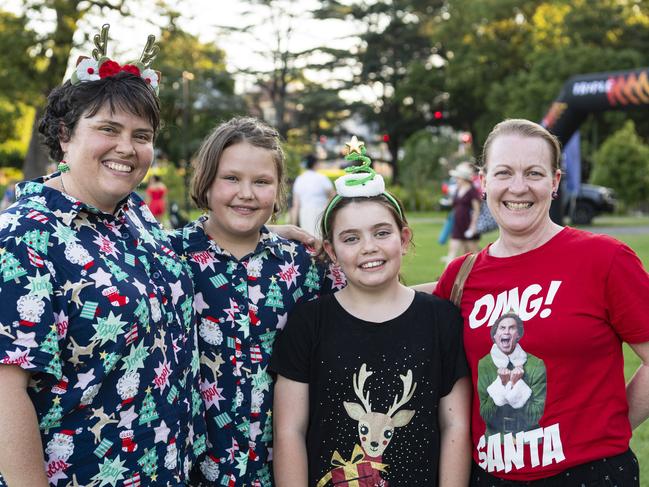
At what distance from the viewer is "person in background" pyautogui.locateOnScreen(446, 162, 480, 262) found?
1197 cm

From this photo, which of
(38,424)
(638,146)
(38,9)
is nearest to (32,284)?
(38,424)

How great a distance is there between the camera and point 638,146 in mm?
28531

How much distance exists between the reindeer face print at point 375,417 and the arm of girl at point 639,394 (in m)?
0.77

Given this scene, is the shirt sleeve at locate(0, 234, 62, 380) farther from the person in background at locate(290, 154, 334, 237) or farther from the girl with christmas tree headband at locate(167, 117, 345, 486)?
the person in background at locate(290, 154, 334, 237)

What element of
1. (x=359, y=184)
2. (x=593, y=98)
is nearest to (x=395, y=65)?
(x=593, y=98)

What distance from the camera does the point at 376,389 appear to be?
254cm

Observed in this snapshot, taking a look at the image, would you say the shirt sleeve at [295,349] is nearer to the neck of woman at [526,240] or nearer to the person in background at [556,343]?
the person in background at [556,343]

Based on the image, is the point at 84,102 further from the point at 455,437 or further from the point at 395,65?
the point at 395,65

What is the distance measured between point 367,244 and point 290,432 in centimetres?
74

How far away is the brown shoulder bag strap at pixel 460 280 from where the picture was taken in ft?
8.80

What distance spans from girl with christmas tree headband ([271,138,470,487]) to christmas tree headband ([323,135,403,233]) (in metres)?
0.09

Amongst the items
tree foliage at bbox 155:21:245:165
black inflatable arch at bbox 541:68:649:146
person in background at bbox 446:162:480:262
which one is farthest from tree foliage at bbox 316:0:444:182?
person in background at bbox 446:162:480:262

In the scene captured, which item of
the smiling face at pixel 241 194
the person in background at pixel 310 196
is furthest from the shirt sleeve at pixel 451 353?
the person in background at pixel 310 196

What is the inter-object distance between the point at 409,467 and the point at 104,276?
1.26 metres
